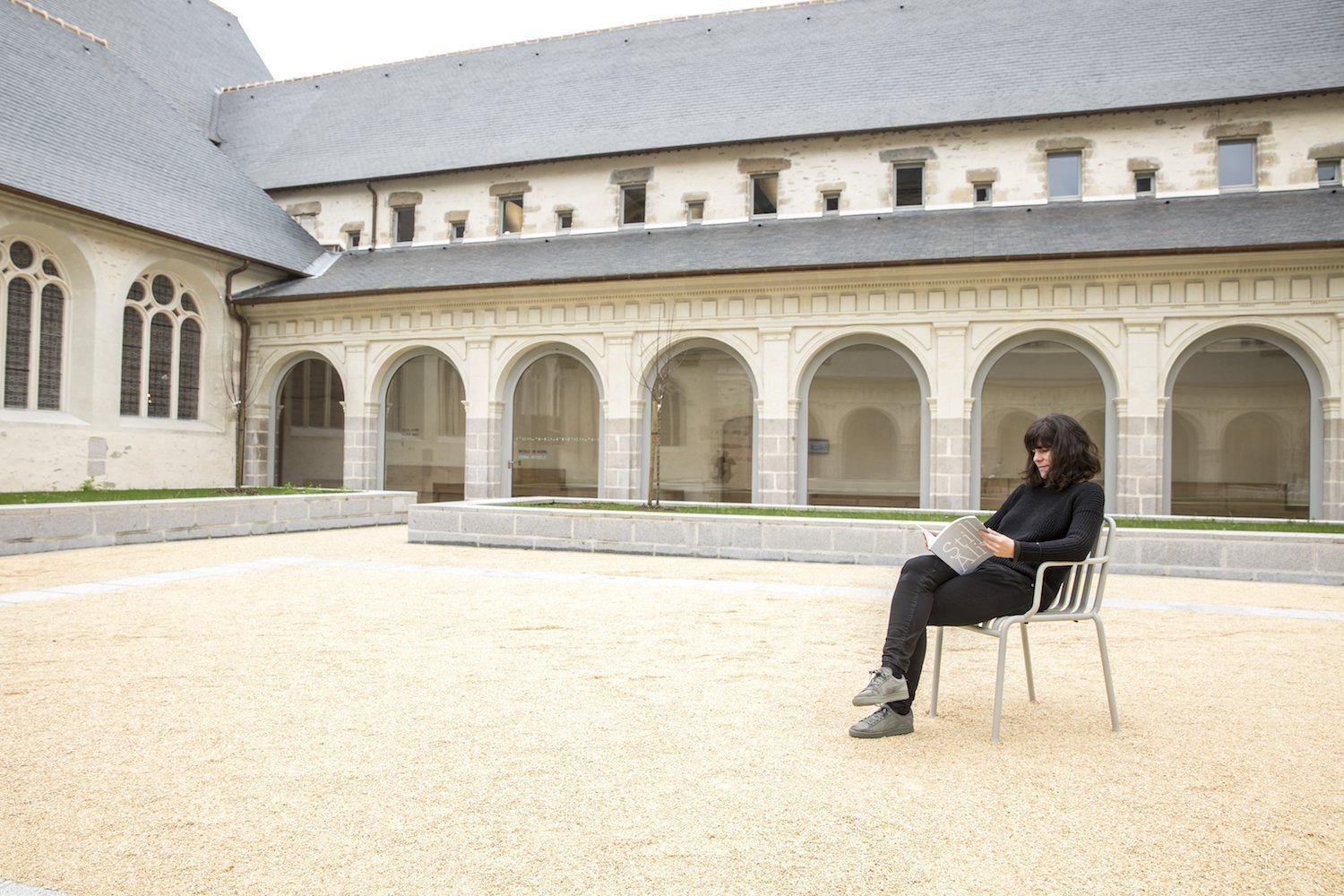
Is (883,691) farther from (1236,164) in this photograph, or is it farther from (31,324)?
(31,324)

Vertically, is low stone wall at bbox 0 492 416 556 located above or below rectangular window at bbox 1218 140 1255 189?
below

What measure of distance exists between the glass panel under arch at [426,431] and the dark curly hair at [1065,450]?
19.0 meters

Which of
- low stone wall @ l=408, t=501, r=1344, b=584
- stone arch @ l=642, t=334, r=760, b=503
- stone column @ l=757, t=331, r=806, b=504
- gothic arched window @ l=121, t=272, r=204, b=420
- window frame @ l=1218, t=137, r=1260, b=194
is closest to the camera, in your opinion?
low stone wall @ l=408, t=501, r=1344, b=584

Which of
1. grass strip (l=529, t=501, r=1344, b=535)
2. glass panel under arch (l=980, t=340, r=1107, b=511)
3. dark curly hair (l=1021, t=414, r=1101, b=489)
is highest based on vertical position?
glass panel under arch (l=980, t=340, r=1107, b=511)

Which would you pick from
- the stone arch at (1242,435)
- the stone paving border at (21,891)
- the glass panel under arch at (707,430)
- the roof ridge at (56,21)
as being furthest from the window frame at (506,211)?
the stone paving border at (21,891)

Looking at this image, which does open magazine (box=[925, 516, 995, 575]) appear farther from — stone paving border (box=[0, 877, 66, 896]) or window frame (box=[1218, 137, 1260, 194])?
window frame (box=[1218, 137, 1260, 194])

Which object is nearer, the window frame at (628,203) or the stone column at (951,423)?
the stone column at (951,423)

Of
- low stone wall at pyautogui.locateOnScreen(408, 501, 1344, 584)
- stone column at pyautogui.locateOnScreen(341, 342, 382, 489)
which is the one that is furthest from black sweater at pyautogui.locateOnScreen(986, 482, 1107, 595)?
stone column at pyautogui.locateOnScreen(341, 342, 382, 489)

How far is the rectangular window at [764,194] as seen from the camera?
2173cm

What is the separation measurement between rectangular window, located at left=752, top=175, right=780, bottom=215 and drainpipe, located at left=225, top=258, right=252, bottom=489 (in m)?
12.5

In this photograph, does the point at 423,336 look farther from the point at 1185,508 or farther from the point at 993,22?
the point at 1185,508

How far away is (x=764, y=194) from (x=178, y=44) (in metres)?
20.6

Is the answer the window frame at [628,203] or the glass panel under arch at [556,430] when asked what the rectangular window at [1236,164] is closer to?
the window frame at [628,203]

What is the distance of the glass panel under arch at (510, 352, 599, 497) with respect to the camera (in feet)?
70.8
